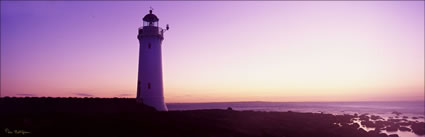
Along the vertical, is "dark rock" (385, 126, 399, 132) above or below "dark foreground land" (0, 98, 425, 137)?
below

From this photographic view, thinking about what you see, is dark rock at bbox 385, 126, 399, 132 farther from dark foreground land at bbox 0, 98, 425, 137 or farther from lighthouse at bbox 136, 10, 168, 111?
lighthouse at bbox 136, 10, 168, 111

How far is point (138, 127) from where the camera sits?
1777 cm

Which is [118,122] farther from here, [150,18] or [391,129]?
[391,129]

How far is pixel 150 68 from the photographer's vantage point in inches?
1165

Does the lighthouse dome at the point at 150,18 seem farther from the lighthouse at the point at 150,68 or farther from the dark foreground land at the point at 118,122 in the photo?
the dark foreground land at the point at 118,122

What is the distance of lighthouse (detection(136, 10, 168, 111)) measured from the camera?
2955cm

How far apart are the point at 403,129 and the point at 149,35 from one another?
3248 centimetres

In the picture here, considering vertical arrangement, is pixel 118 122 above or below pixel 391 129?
above

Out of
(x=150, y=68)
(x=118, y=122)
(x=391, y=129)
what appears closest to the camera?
(x=118, y=122)

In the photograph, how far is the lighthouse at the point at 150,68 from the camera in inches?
1163

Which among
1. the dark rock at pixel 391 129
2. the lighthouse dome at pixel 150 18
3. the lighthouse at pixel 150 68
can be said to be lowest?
the dark rock at pixel 391 129

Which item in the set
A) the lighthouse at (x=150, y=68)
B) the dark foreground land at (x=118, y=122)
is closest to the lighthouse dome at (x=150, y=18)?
the lighthouse at (x=150, y=68)

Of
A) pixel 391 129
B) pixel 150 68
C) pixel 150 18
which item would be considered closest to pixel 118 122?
pixel 150 68

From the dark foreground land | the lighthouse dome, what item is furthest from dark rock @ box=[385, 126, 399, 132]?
the lighthouse dome
